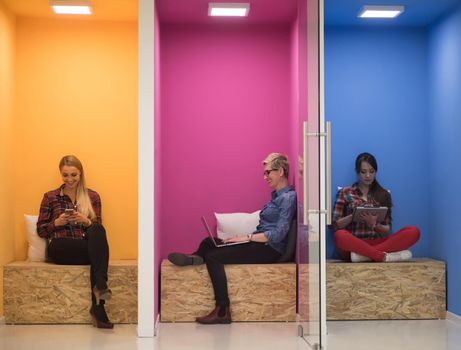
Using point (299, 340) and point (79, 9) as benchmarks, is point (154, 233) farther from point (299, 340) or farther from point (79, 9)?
point (79, 9)

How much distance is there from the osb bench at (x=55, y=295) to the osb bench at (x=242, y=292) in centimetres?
34

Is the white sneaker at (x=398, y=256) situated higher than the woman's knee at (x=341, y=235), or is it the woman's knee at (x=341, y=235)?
the woman's knee at (x=341, y=235)

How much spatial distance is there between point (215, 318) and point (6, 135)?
232 cm

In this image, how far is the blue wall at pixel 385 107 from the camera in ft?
22.1

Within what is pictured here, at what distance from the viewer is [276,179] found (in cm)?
624

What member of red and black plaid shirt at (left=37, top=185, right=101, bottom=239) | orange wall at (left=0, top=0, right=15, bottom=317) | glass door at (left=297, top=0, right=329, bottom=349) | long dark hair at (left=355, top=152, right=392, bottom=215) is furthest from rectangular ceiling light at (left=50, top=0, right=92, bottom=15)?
long dark hair at (left=355, top=152, right=392, bottom=215)

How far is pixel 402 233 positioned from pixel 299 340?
155cm

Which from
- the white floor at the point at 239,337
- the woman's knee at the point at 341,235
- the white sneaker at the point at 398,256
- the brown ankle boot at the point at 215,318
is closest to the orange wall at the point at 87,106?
the brown ankle boot at the point at 215,318

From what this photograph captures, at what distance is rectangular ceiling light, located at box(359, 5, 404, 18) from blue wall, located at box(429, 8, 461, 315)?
0.46 m

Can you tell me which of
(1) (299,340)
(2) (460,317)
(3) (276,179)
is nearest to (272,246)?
(3) (276,179)

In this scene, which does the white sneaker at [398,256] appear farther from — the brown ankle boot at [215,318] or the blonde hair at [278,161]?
the brown ankle boot at [215,318]

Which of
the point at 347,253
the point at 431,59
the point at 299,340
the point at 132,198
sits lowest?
the point at 299,340

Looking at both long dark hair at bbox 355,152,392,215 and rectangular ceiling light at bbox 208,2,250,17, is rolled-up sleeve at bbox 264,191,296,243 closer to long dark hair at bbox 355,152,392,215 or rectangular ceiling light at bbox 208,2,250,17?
long dark hair at bbox 355,152,392,215

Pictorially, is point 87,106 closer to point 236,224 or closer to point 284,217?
point 236,224
